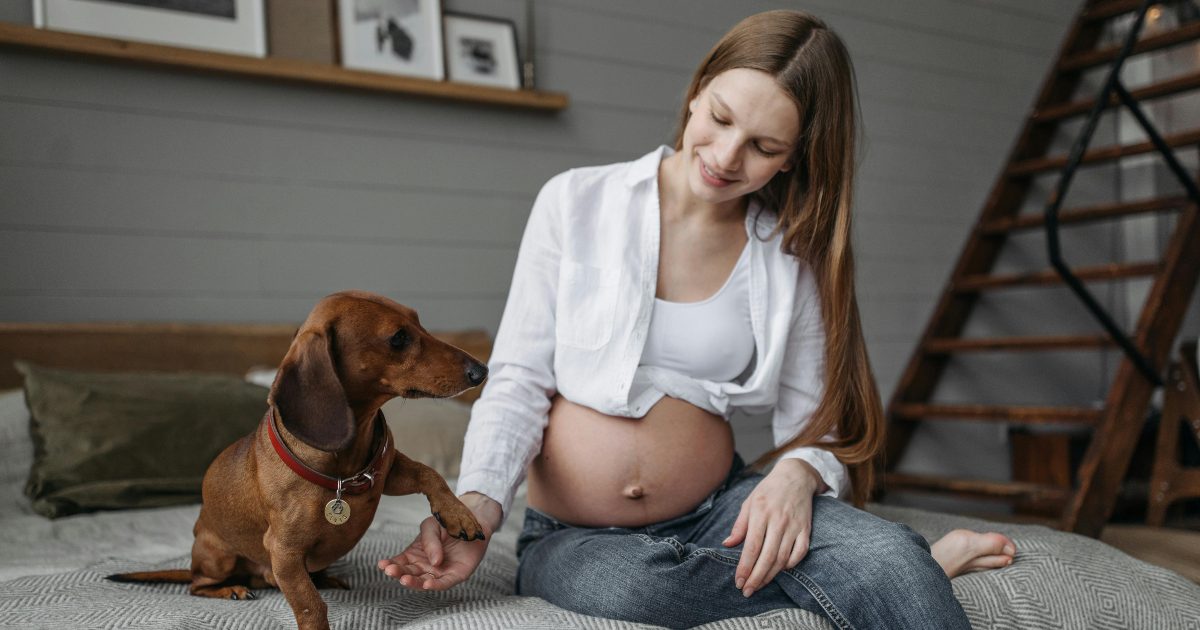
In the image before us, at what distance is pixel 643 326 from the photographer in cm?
152

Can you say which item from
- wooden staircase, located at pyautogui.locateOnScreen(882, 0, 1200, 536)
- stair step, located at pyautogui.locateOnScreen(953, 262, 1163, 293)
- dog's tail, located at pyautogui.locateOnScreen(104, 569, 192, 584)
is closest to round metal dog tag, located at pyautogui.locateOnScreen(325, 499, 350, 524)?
dog's tail, located at pyautogui.locateOnScreen(104, 569, 192, 584)

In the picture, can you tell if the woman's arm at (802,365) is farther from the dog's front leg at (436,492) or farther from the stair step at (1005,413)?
the stair step at (1005,413)

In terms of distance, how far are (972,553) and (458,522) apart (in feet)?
2.59

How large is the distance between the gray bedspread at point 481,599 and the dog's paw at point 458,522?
3.9 inches

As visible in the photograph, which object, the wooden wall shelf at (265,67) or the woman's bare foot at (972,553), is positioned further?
the wooden wall shelf at (265,67)

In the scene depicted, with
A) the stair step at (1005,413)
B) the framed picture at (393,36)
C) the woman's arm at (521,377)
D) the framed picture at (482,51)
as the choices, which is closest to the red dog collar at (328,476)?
the woman's arm at (521,377)

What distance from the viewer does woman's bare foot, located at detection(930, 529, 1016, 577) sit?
4.74ft

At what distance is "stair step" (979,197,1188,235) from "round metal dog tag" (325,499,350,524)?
2907 millimetres

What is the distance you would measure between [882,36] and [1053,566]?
2.99 m

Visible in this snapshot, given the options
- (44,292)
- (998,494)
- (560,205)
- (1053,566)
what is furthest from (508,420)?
(998,494)

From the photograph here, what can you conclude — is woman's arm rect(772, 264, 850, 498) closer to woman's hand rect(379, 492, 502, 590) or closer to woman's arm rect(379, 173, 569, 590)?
woman's arm rect(379, 173, 569, 590)

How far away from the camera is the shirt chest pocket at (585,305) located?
1.50 metres

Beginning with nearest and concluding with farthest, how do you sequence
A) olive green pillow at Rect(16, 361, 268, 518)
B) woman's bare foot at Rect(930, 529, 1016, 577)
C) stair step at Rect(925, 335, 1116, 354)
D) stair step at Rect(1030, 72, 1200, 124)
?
woman's bare foot at Rect(930, 529, 1016, 577) < olive green pillow at Rect(16, 361, 268, 518) < stair step at Rect(925, 335, 1116, 354) < stair step at Rect(1030, 72, 1200, 124)

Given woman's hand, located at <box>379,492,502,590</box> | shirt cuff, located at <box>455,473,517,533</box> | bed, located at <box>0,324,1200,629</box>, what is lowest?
bed, located at <box>0,324,1200,629</box>
